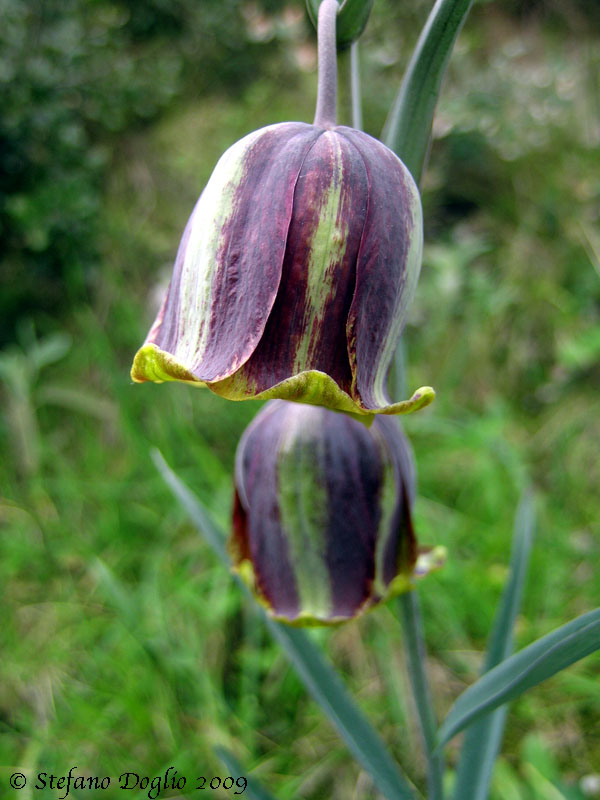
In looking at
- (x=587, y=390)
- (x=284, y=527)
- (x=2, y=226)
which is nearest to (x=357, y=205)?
(x=284, y=527)

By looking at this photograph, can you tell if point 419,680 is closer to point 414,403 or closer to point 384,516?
point 384,516

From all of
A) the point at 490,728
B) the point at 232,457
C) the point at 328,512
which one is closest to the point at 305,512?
the point at 328,512

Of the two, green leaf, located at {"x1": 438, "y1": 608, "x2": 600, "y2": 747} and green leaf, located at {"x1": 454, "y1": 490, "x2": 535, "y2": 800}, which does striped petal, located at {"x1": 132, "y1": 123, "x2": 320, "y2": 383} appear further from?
green leaf, located at {"x1": 454, "y1": 490, "x2": 535, "y2": 800}

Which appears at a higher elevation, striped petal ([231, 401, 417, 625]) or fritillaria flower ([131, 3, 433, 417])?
fritillaria flower ([131, 3, 433, 417])

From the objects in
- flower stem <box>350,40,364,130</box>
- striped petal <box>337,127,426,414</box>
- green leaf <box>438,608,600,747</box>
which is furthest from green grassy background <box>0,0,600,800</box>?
green leaf <box>438,608,600,747</box>

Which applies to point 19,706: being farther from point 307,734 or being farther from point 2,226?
point 2,226

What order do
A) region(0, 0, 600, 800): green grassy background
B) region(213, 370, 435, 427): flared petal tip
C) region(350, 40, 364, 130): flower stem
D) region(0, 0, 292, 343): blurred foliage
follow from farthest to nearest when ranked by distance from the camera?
region(0, 0, 292, 343): blurred foliage → region(0, 0, 600, 800): green grassy background → region(350, 40, 364, 130): flower stem → region(213, 370, 435, 427): flared petal tip
